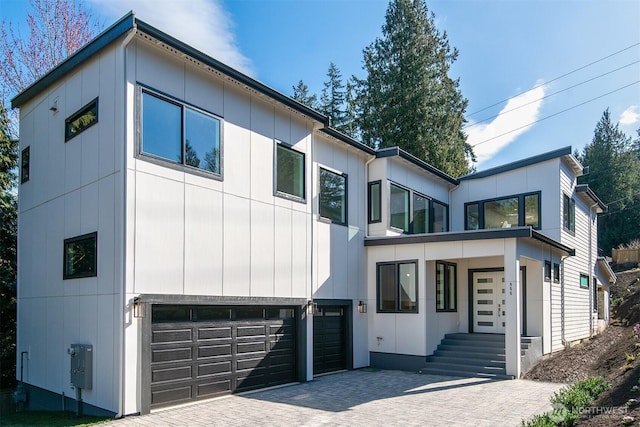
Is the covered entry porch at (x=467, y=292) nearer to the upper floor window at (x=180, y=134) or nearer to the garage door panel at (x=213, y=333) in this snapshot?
the garage door panel at (x=213, y=333)

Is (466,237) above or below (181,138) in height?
below

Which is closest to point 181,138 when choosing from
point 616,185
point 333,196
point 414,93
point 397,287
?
point 333,196

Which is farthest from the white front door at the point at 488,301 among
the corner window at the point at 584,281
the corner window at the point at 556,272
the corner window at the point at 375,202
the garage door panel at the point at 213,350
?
the garage door panel at the point at 213,350

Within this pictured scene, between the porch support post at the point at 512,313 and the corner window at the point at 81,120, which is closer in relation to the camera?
the corner window at the point at 81,120

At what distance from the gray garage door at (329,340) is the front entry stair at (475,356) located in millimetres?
2173

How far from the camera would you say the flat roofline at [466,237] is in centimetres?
1153

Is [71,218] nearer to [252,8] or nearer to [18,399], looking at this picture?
[18,399]

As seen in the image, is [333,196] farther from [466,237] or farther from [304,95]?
[304,95]

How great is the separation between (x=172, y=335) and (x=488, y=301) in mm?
10050

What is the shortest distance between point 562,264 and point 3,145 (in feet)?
58.5

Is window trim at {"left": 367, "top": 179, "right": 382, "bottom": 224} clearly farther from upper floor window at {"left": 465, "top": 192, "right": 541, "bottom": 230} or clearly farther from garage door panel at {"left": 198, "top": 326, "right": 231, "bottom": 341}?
garage door panel at {"left": 198, "top": 326, "right": 231, "bottom": 341}

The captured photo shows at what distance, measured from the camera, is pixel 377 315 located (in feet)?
44.5

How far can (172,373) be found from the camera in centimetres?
834

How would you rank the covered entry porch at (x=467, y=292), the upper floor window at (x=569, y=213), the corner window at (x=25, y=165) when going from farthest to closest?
1. the upper floor window at (x=569, y=213)
2. the covered entry porch at (x=467, y=292)
3. the corner window at (x=25, y=165)
